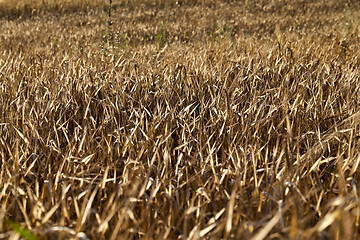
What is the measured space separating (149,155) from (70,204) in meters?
0.35

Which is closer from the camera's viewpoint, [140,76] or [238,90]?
[238,90]

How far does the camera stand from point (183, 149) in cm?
133

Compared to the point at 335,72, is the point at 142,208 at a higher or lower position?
lower

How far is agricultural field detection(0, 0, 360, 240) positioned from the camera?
889 millimetres

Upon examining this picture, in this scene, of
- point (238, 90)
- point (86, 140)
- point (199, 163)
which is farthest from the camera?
point (238, 90)

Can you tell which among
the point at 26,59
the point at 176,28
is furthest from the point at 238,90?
the point at 176,28

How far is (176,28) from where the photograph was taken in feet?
19.9

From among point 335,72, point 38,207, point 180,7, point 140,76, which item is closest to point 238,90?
point 140,76

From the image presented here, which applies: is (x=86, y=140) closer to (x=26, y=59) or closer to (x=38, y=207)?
(x=38, y=207)

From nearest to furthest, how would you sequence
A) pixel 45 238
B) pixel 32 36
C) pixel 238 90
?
pixel 45 238, pixel 238 90, pixel 32 36

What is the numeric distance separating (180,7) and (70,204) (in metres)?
8.31

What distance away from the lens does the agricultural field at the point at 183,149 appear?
0.89 meters

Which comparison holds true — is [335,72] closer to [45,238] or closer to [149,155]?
[149,155]

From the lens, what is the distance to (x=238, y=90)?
70.0 inches
